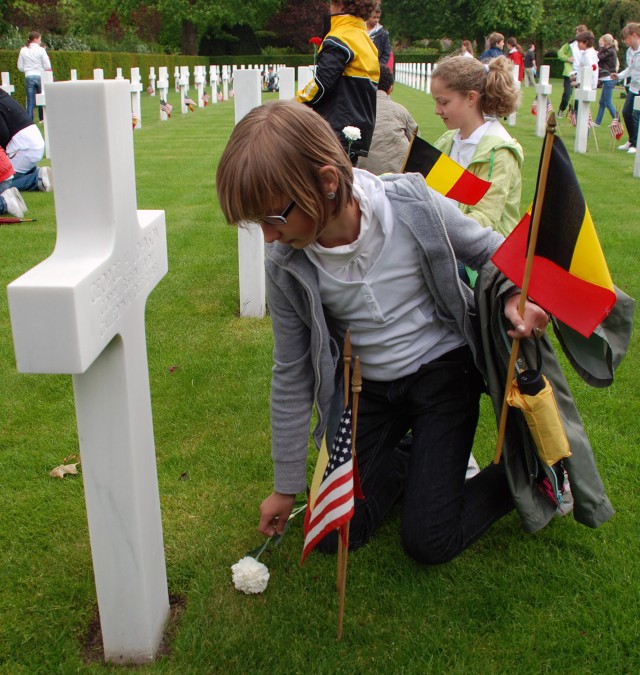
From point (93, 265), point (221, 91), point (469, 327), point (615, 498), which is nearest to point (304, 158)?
point (93, 265)

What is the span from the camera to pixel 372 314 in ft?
7.93

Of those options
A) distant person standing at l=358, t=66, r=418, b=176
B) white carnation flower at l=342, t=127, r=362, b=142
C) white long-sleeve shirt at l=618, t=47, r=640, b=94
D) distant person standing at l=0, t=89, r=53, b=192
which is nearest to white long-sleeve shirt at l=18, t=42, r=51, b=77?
distant person standing at l=0, t=89, r=53, b=192

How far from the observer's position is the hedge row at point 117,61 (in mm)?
22422

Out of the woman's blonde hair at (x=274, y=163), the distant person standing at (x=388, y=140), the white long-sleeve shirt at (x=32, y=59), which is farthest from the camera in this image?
the white long-sleeve shirt at (x=32, y=59)

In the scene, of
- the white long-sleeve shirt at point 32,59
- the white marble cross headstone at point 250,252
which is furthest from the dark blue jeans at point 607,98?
the white marble cross headstone at point 250,252

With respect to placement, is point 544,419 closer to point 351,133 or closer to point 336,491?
point 336,491

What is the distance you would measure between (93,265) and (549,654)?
1.62 meters

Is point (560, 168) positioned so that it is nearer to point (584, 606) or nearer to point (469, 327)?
point (469, 327)

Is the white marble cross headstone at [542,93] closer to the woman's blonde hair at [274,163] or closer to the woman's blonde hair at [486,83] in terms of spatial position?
the woman's blonde hair at [486,83]

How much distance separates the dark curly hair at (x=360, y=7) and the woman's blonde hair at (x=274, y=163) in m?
3.82

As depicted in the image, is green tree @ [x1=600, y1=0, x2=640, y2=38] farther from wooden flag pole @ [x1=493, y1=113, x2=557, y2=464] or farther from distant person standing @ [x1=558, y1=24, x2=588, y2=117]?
wooden flag pole @ [x1=493, y1=113, x2=557, y2=464]

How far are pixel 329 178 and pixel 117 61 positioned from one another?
31.5m

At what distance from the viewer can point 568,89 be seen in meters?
18.4

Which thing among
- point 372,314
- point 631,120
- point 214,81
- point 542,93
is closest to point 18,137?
point 372,314
